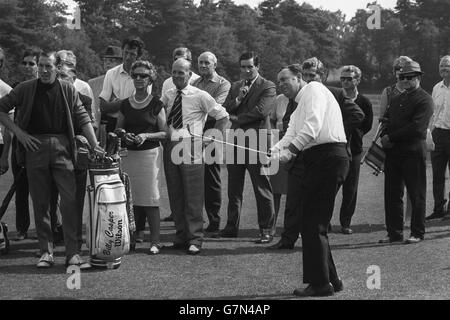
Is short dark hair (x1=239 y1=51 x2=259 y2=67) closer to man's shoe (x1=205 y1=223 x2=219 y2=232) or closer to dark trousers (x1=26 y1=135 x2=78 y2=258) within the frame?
man's shoe (x1=205 y1=223 x2=219 y2=232)

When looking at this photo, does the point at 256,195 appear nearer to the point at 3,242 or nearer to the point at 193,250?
the point at 193,250

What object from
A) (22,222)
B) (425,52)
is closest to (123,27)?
(425,52)

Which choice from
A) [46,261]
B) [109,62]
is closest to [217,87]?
[109,62]

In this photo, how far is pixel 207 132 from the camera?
30.6ft

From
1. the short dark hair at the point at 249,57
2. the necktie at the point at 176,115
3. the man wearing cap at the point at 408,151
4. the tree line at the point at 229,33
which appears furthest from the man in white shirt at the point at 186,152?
the tree line at the point at 229,33

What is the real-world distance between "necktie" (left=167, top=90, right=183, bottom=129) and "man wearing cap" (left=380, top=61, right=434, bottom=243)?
255 cm

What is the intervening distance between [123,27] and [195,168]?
221 ft

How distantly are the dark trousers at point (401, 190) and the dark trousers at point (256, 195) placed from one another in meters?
1.49

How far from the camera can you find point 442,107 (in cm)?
1123

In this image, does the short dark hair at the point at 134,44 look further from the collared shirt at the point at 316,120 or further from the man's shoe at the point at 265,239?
the collared shirt at the point at 316,120

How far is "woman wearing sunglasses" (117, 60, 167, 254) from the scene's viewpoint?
8188mm

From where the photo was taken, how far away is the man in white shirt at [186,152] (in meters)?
8.51

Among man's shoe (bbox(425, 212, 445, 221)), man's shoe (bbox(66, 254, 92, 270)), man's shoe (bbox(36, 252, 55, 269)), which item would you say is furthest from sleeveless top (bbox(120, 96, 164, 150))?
man's shoe (bbox(425, 212, 445, 221))
